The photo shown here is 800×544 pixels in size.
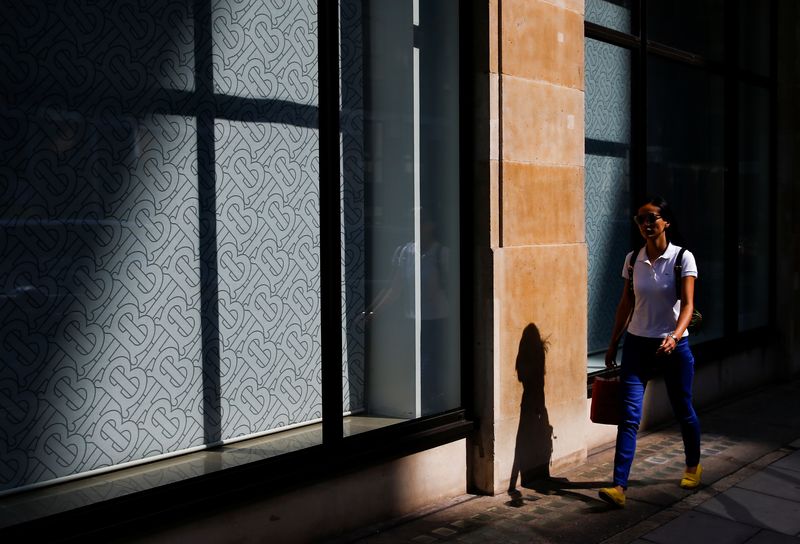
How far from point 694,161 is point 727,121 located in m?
0.75

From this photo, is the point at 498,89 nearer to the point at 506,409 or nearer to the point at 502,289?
the point at 502,289

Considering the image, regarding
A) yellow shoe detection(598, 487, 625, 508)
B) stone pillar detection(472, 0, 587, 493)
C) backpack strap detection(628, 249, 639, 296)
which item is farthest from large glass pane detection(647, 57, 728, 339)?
yellow shoe detection(598, 487, 625, 508)

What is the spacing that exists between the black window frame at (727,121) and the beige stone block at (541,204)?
144 centimetres

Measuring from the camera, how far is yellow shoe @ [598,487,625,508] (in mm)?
5988

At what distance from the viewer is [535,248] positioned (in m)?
6.66

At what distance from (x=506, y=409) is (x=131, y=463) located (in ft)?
8.89

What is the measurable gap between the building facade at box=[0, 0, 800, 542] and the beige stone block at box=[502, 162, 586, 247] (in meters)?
0.02

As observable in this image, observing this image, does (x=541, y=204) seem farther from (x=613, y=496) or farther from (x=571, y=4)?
(x=613, y=496)

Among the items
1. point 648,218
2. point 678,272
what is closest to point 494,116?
point 648,218

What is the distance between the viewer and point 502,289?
250 inches

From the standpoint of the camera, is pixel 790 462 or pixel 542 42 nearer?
pixel 542 42

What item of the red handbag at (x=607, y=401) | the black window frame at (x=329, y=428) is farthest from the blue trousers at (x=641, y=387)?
the black window frame at (x=329, y=428)

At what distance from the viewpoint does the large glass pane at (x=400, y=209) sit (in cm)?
591

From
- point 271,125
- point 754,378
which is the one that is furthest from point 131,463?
point 754,378
